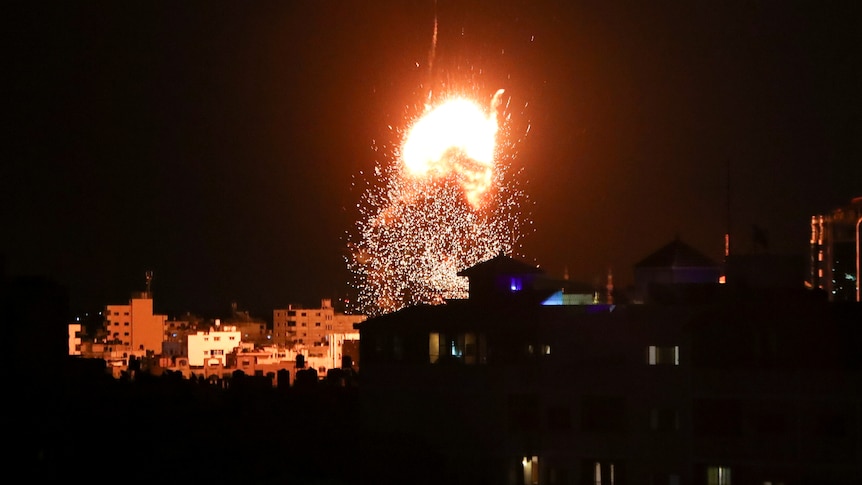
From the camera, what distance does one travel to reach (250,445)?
18.8m

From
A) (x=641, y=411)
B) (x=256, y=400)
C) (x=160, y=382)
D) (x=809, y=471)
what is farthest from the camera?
(x=160, y=382)

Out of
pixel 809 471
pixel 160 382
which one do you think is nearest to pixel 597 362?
pixel 809 471

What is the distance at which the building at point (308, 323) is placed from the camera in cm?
8961

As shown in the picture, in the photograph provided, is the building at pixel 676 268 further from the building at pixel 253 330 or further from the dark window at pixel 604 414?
the building at pixel 253 330

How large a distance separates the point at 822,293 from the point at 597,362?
411 centimetres

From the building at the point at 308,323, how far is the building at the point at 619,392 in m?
66.9

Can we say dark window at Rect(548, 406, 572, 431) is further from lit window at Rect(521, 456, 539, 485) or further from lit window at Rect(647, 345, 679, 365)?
lit window at Rect(647, 345, 679, 365)

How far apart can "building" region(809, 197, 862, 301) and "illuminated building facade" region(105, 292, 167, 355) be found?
152 feet

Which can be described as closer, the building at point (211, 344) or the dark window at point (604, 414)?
the dark window at point (604, 414)

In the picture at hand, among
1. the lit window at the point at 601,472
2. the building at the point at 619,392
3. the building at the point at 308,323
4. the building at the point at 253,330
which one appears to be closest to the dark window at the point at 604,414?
the building at the point at 619,392

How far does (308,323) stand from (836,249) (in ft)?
163

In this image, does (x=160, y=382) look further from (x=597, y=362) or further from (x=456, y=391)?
(x=597, y=362)

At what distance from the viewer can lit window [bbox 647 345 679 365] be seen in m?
19.7

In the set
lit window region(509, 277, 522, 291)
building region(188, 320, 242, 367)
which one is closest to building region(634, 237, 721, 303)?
lit window region(509, 277, 522, 291)
